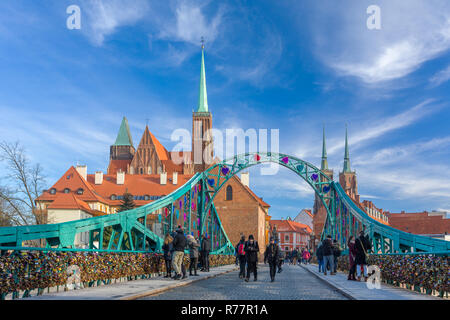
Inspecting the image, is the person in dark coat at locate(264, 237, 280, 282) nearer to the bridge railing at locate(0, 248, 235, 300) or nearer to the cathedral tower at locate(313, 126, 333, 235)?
the bridge railing at locate(0, 248, 235, 300)

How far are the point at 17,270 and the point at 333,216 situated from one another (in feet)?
79.8

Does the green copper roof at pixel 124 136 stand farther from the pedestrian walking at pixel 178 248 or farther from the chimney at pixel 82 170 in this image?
the pedestrian walking at pixel 178 248

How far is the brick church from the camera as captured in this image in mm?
66812

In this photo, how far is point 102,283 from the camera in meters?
13.5

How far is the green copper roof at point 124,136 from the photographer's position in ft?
369

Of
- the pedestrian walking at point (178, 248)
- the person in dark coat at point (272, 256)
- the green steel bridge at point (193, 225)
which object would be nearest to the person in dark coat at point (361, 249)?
the green steel bridge at point (193, 225)

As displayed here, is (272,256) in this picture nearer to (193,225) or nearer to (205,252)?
(205,252)

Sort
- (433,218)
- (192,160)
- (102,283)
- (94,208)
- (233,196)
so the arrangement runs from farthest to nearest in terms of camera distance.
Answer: (192,160) < (433,218) < (94,208) < (233,196) < (102,283)

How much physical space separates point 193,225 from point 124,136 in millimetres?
88023

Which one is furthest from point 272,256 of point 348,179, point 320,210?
point 348,179

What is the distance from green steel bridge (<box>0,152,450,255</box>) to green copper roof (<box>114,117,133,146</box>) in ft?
235
